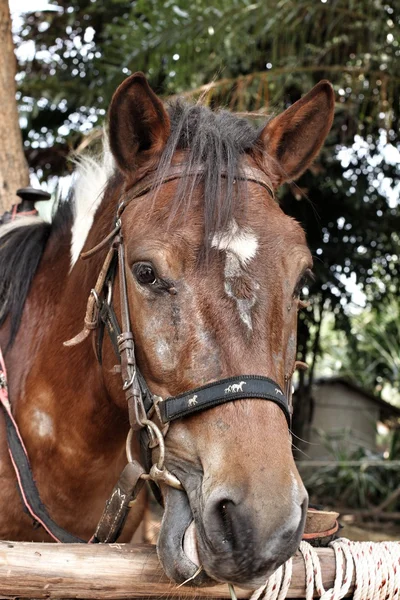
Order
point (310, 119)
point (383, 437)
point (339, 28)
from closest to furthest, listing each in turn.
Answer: point (310, 119) → point (339, 28) → point (383, 437)

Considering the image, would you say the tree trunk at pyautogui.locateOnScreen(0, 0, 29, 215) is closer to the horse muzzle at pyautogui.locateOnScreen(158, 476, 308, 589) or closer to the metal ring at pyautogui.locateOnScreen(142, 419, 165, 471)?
the metal ring at pyautogui.locateOnScreen(142, 419, 165, 471)

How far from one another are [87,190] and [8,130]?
5.51 feet

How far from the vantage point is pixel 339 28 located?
222 inches

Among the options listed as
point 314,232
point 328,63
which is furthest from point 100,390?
point 314,232

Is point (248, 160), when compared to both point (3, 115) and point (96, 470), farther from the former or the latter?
point (3, 115)

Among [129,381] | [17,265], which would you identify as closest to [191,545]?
[129,381]

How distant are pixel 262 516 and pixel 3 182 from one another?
2.85 m

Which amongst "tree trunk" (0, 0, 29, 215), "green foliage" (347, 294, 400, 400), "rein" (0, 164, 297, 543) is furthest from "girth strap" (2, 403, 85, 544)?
"green foliage" (347, 294, 400, 400)

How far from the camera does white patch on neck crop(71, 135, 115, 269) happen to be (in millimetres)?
2322

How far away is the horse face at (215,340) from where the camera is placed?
56.1 inches

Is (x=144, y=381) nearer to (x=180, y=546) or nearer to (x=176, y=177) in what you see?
(x=180, y=546)

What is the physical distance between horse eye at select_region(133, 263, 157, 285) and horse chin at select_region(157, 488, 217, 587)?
55 centimetres

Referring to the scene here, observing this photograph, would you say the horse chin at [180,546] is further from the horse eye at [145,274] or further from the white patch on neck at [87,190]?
the white patch on neck at [87,190]

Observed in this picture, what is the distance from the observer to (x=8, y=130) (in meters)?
3.87
